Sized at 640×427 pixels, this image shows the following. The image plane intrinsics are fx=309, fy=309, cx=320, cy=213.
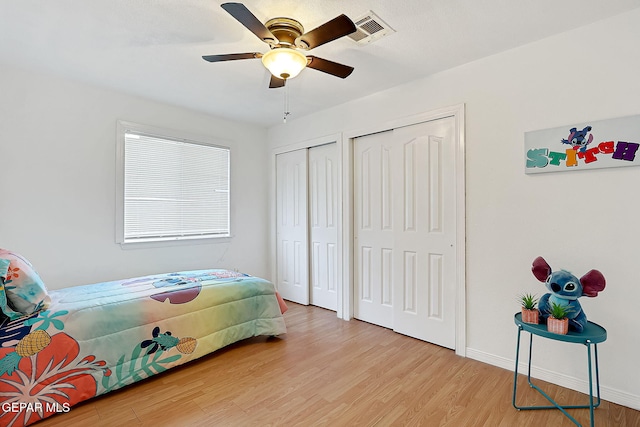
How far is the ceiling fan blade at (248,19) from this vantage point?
4.83 feet

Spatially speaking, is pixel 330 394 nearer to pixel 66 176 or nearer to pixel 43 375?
pixel 43 375

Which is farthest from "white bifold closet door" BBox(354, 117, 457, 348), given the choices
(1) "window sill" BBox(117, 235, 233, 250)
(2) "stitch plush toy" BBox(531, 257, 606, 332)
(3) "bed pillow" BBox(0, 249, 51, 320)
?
(3) "bed pillow" BBox(0, 249, 51, 320)

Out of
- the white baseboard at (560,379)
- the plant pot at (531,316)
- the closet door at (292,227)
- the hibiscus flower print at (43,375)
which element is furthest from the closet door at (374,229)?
the hibiscus flower print at (43,375)

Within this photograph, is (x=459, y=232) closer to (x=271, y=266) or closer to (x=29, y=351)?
(x=271, y=266)

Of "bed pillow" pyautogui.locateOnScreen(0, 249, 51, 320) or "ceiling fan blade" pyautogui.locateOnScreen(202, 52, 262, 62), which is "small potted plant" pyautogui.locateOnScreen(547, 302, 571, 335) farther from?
"bed pillow" pyautogui.locateOnScreen(0, 249, 51, 320)

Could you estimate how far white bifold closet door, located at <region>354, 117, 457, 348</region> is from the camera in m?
2.81

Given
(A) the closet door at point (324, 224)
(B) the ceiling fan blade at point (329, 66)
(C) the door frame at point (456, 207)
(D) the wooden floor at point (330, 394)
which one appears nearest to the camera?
(D) the wooden floor at point (330, 394)

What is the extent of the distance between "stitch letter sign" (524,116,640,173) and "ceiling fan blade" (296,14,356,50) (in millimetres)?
1637

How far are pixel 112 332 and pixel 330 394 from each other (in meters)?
1.57

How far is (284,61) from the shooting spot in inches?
74.8

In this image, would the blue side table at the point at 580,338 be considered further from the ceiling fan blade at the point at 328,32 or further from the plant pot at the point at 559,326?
the ceiling fan blade at the point at 328,32

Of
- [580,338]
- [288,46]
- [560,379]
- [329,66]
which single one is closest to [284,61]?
[288,46]

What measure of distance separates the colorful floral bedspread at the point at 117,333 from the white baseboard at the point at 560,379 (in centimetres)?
180

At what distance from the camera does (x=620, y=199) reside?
2004mm
